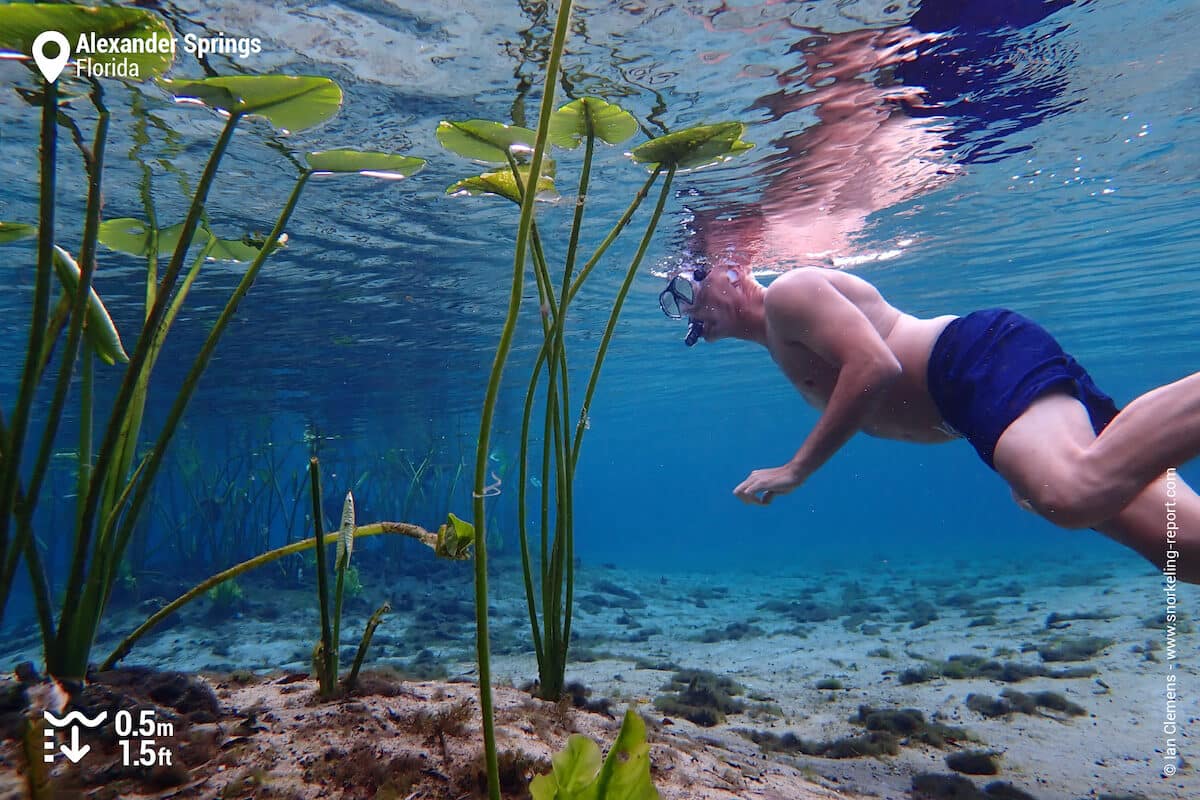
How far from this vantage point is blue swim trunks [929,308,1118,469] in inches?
139

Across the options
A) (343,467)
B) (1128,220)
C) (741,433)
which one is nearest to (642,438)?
(741,433)

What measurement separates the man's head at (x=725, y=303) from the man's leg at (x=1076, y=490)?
2.39 meters

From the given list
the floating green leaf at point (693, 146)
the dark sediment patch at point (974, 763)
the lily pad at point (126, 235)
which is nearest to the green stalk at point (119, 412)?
the lily pad at point (126, 235)

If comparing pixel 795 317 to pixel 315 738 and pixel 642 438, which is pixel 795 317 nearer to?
pixel 315 738

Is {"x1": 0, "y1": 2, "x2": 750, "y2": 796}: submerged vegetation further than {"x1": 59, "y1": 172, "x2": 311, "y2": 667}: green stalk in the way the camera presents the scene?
No

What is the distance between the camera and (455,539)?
2.51m

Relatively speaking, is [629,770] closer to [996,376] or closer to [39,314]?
[39,314]

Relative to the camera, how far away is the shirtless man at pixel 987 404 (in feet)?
9.46

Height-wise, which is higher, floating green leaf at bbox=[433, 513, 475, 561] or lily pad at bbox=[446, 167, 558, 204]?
lily pad at bbox=[446, 167, 558, 204]

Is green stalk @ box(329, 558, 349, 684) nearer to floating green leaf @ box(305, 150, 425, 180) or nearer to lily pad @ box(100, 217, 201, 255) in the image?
floating green leaf @ box(305, 150, 425, 180)

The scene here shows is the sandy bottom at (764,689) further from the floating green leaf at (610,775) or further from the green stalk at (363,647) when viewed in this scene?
the floating green leaf at (610,775)

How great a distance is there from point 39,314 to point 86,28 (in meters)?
1.21

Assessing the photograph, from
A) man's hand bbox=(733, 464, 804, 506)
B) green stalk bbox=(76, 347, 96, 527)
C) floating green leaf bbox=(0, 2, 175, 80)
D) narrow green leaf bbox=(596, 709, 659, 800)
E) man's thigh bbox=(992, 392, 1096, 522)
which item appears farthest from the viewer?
man's hand bbox=(733, 464, 804, 506)

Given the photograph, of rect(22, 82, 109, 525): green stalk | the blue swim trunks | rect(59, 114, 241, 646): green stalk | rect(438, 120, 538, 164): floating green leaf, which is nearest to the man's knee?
the blue swim trunks
